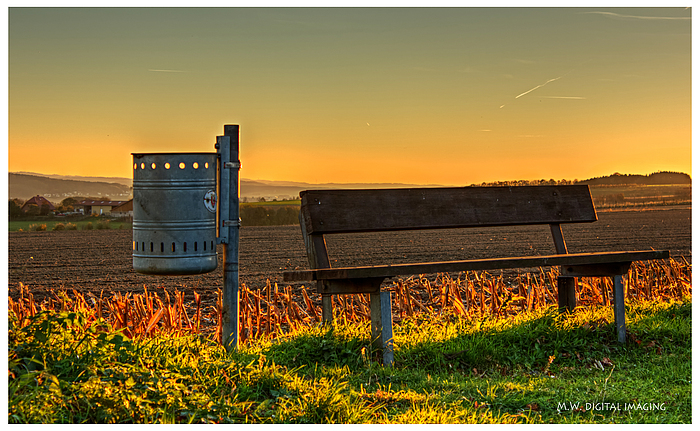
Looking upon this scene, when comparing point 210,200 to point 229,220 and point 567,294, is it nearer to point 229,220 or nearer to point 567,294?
point 229,220

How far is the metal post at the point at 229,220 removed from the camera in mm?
4578

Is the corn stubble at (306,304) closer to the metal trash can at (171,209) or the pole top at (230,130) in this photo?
the metal trash can at (171,209)

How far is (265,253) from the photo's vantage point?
22.7m

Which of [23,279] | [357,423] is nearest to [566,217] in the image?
[357,423]

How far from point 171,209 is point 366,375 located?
183 centimetres

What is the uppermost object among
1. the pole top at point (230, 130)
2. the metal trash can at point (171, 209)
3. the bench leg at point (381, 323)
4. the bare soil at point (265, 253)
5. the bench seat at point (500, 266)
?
the pole top at point (230, 130)

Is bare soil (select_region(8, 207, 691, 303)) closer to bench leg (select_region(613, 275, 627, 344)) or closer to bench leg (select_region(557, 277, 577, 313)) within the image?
bench leg (select_region(557, 277, 577, 313))

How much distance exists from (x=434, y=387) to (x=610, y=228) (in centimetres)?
3686

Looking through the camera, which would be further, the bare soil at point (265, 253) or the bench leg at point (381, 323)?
the bare soil at point (265, 253)

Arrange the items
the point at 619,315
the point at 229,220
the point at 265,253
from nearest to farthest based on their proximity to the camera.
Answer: the point at 229,220 < the point at 619,315 < the point at 265,253

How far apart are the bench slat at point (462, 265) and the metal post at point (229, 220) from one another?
0.46 m

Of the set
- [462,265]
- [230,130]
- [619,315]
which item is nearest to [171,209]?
[230,130]

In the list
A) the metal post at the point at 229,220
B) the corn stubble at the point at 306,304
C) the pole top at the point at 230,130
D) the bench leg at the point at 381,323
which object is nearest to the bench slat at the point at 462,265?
the bench leg at the point at 381,323

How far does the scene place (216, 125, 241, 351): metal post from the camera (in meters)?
4.58
